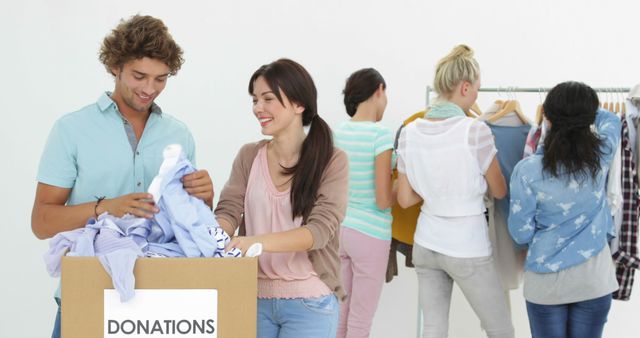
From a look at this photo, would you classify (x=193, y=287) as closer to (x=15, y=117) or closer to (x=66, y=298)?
(x=66, y=298)

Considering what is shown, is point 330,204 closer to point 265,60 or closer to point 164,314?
point 164,314

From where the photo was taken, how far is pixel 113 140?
1996mm

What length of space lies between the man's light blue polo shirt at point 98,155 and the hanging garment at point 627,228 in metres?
1.87

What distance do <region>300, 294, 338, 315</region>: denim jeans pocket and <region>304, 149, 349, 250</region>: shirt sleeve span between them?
0.49 feet

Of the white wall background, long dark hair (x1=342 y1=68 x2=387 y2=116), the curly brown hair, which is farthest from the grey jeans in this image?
the curly brown hair

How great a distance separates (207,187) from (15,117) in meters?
2.83

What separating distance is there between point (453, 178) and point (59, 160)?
61.4 inches

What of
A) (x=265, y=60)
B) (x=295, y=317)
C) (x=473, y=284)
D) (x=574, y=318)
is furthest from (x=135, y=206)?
(x=265, y=60)

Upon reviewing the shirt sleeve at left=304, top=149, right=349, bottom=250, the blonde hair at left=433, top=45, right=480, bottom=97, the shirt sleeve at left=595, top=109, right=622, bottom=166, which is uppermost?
the blonde hair at left=433, top=45, right=480, bottom=97

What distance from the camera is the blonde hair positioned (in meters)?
3.09

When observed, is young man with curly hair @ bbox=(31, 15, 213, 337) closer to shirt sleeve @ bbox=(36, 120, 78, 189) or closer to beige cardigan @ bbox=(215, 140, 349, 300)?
shirt sleeve @ bbox=(36, 120, 78, 189)

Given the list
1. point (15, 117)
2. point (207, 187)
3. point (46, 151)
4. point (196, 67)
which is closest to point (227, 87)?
point (196, 67)

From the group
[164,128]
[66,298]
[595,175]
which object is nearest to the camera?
[66,298]

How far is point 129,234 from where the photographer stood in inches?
63.0
